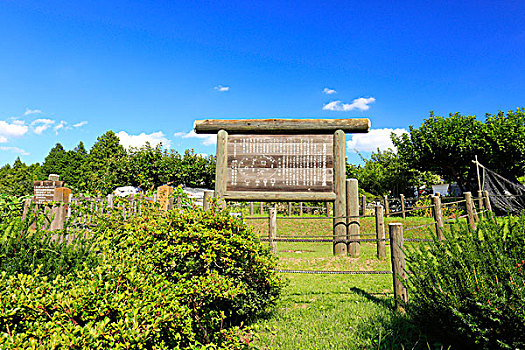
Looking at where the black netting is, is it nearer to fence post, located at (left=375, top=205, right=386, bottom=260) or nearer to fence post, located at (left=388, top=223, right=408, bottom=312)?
fence post, located at (left=375, top=205, right=386, bottom=260)

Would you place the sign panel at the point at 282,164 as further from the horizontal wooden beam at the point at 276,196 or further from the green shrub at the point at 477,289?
the green shrub at the point at 477,289

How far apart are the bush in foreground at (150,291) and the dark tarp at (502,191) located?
18.2 meters

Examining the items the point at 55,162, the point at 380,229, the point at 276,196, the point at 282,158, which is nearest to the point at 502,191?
the point at 380,229

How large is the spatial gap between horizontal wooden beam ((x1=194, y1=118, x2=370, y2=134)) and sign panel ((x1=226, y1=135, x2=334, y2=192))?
115 mm

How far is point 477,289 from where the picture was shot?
2828mm

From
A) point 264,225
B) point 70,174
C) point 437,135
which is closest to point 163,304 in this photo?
point 264,225

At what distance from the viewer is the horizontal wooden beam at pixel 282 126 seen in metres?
6.21

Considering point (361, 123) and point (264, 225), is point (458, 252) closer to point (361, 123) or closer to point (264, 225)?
point (361, 123)

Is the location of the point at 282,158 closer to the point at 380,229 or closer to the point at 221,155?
the point at 221,155

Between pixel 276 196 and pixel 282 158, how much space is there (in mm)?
714

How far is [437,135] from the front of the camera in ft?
85.5

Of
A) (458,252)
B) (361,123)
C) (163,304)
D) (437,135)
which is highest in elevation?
(437,135)

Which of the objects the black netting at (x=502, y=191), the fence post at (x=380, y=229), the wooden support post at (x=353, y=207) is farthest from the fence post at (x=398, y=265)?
the black netting at (x=502, y=191)

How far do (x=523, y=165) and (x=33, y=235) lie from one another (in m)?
29.8
